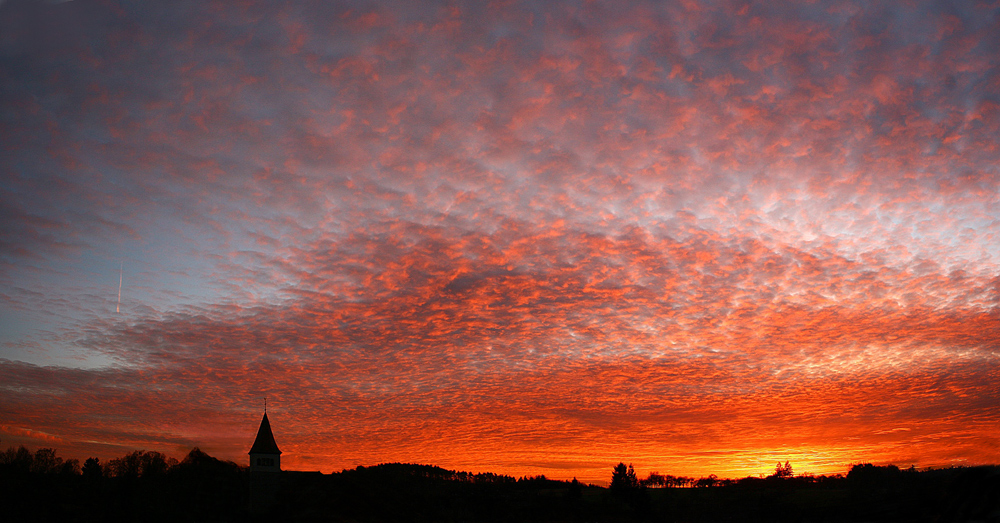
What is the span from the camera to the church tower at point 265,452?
93.9 m

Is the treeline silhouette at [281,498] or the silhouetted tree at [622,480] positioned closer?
the treeline silhouette at [281,498]

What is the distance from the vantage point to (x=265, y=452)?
3745 inches

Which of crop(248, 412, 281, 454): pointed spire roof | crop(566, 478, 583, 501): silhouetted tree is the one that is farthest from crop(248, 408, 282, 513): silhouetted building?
crop(566, 478, 583, 501): silhouetted tree

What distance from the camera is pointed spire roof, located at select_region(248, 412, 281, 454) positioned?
94.9m

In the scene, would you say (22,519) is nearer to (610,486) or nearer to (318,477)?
(318,477)

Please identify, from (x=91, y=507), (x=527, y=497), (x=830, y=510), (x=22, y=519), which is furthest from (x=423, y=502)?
(x=830, y=510)

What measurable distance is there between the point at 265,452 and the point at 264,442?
164 cm

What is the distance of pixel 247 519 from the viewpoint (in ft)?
298

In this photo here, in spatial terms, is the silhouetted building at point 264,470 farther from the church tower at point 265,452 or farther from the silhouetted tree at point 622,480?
the silhouetted tree at point 622,480

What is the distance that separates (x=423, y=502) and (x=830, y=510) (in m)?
172

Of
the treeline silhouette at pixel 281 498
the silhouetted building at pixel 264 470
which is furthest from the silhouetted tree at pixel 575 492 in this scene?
the silhouetted building at pixel 264 470

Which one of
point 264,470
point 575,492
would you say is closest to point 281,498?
point 264,470

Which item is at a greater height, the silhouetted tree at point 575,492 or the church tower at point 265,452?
the church tower at point 265,452

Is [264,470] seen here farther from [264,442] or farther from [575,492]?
[575,492]
